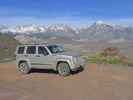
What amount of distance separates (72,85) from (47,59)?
3287mm

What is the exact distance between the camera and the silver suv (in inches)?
676

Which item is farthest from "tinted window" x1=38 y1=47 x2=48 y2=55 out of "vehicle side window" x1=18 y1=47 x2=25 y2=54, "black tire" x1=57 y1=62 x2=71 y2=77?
"vehicle side window" x1=18 y1=47 x2=25 y2=54

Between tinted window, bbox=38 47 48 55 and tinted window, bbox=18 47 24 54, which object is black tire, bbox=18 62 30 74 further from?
tinted window, bbox=38 47 48 55

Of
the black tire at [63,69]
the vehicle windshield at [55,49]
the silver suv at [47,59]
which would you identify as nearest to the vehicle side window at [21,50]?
the silver suv at [47,59]

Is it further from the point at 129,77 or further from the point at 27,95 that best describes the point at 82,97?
the point at 129,77

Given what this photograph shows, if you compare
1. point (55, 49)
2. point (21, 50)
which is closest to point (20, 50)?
point (21, 50)

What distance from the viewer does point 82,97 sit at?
12562 mm

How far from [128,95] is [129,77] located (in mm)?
3554

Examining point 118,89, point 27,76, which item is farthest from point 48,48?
point 118,89

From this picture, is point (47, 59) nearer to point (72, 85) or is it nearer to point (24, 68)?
point (24, 68)

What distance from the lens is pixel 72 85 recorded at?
14984 millimetres

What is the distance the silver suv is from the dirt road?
47cm

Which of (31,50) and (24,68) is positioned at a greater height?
(31,50)

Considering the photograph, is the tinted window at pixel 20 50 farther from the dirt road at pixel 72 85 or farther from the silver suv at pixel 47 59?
the dirt road at pixel 72 85
